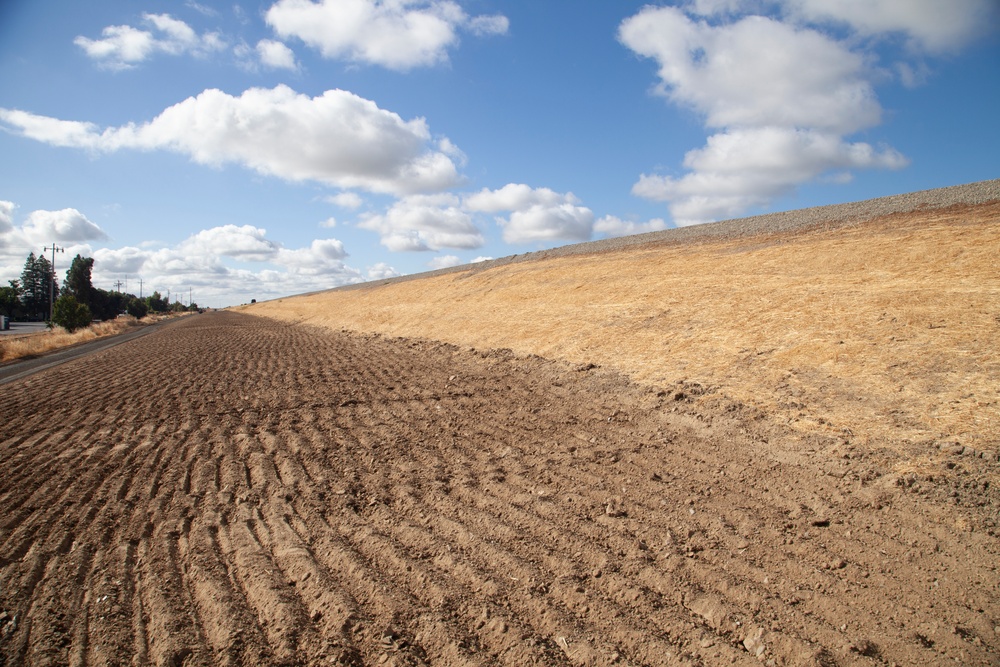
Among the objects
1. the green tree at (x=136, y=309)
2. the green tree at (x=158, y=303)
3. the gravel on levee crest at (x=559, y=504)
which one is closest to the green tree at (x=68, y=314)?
the gravel on levee crest at (x=559, y=504)

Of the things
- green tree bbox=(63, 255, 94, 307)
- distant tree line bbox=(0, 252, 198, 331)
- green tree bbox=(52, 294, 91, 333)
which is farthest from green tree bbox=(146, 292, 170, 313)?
green tree bbox=(52, 294, 91, 333)

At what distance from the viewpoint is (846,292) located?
40.0 ft

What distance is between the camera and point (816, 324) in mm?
10484

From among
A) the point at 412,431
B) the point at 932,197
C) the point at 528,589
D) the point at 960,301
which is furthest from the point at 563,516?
the point at 932,197

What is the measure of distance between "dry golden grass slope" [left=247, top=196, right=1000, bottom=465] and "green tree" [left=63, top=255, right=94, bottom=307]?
86.2 meters

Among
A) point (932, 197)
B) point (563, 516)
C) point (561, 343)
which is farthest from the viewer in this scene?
point (932, 197)

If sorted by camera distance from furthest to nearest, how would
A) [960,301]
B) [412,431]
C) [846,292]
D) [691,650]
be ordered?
[846,292] < [960,301] < [412,431] < [691,650]

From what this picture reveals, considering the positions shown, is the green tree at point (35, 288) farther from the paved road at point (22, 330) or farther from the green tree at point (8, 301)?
the paved road at point (22, 330)

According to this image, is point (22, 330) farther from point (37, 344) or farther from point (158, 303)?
point (158, 303)

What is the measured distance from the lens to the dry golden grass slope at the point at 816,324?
22.8 ft

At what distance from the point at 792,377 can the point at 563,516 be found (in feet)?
18.6

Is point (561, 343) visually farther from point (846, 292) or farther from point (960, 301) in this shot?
point (960, 301)

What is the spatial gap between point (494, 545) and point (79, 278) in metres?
105

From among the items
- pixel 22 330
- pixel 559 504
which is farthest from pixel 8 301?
pixel 559 504
